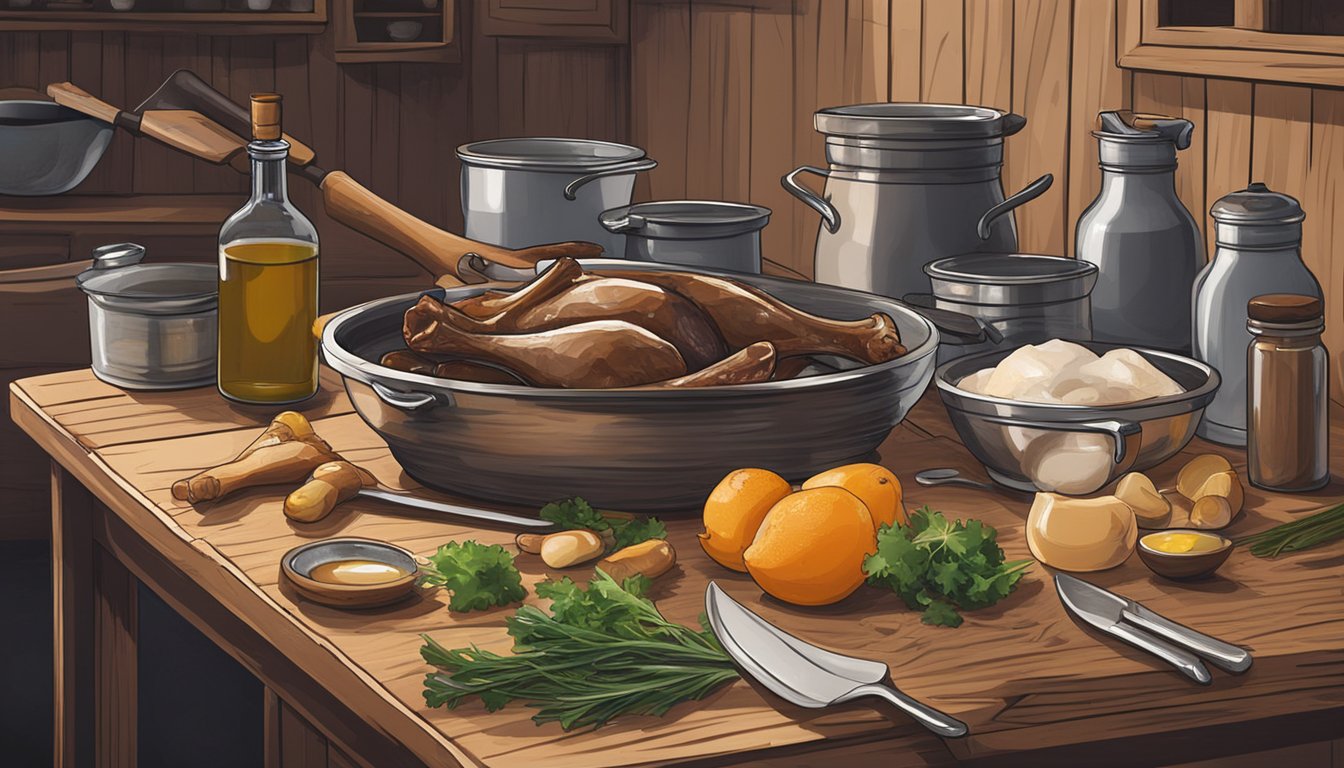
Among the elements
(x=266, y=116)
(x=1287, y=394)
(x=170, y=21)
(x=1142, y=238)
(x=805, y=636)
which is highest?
(x=170, y=21)

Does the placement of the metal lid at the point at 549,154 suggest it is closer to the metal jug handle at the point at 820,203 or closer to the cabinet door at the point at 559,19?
the metal jug handle at the point at 820,203

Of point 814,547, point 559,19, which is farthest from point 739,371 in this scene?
point 559,19

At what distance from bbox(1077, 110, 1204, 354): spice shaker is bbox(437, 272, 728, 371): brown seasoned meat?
42cm

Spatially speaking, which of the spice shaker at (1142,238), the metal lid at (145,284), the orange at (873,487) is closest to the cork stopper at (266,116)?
the metal lid at (145,284)

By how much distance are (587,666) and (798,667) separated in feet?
0.40

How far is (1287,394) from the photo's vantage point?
116 centimetres

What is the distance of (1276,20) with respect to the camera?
4.66ft

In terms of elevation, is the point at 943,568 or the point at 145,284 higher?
the point at 145,284

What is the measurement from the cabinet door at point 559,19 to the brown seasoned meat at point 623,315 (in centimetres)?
233

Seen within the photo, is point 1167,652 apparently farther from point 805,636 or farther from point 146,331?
point 146,331

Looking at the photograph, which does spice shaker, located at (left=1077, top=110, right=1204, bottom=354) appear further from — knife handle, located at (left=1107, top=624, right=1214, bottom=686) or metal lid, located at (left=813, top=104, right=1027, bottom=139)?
knife handle, located at (left=1107, top=624, right=1214, bottom=686)

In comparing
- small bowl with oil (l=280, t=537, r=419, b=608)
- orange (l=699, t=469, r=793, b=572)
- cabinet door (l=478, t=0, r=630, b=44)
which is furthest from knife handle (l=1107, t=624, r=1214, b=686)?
cabinet door (l=478, t=0, r=630, b=44)

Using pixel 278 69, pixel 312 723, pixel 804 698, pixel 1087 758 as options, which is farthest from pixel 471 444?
pixel 278 69

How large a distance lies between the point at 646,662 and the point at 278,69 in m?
3.01
